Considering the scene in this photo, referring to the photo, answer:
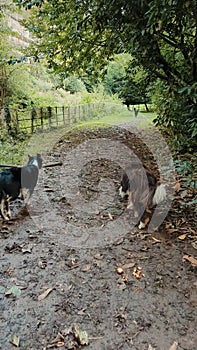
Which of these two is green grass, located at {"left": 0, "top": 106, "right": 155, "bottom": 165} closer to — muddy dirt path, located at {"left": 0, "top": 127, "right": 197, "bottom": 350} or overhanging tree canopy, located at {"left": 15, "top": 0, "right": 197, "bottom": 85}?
muddy dirt path, located at {"left": 0, "top": 127, "right": 197, "bottom": 350}

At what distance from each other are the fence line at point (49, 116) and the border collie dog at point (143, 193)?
605 cm

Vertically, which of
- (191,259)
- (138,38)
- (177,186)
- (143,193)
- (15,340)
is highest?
(138,38)

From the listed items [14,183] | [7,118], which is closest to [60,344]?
[14,183]

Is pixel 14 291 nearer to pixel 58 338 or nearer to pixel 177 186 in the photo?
pixel 58 338

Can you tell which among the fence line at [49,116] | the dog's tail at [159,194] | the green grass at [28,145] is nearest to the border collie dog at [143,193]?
the dog's tail at [159,194]

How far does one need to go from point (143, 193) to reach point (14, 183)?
5.71 feet

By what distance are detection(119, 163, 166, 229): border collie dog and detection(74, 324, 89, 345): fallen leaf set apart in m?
1.65

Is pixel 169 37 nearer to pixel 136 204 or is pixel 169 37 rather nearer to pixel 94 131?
pixel 136 204

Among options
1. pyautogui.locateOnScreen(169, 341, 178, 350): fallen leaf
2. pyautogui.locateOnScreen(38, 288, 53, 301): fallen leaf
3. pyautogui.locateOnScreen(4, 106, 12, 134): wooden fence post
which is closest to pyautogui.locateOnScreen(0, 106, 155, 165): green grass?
pyautogui.locateOnScreen(4, 106, 12, 134): wooden fence post

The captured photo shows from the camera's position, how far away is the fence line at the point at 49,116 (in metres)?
8.78

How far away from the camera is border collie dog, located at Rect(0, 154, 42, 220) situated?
3.71m

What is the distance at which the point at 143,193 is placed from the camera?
11.8 feet

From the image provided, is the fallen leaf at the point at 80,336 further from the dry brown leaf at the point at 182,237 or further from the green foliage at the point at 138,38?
the green foliage at the point at 138,38

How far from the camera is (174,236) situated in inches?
129
